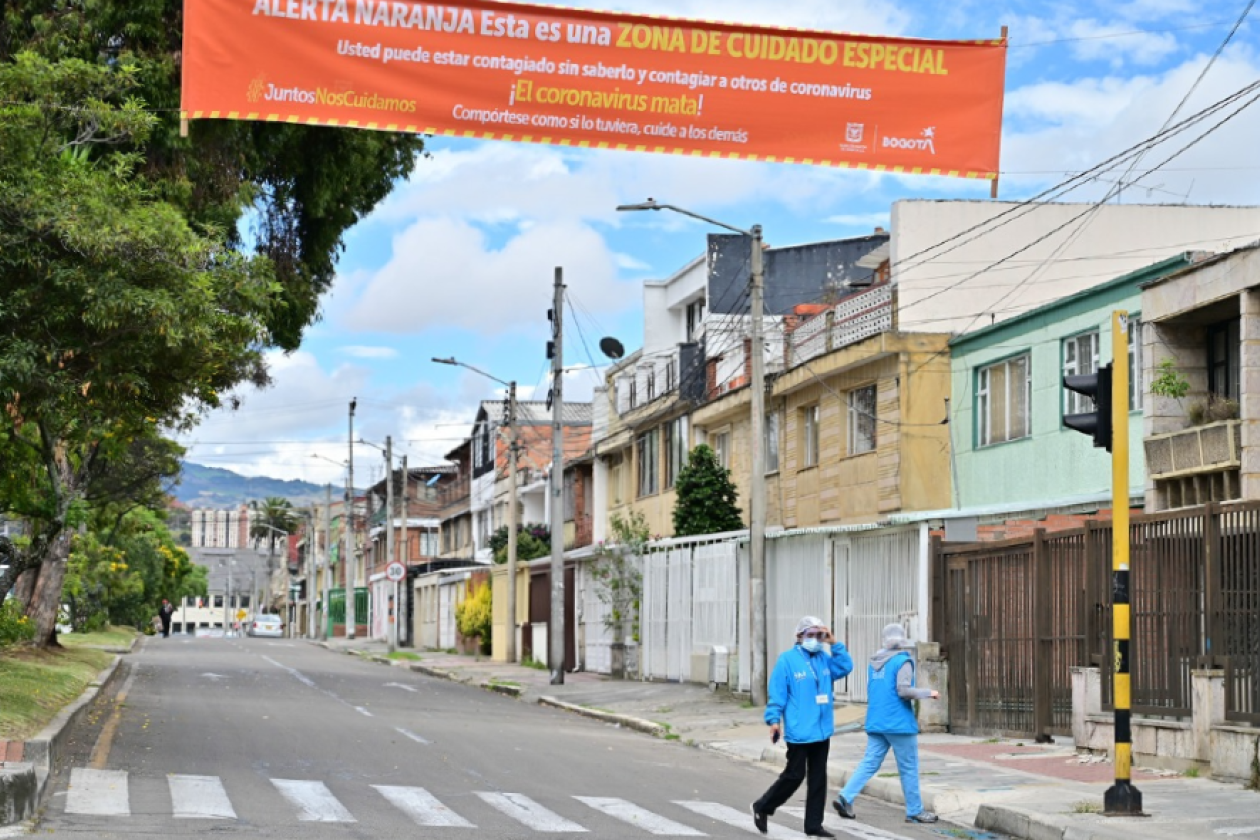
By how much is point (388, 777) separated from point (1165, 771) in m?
7.34

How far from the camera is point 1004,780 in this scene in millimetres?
16156

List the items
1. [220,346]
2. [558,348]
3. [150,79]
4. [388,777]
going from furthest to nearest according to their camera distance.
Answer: [558,348] → [150,79] → [220,346] → [388,777]

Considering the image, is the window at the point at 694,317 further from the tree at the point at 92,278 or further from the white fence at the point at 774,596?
the tree at the point at 92,278

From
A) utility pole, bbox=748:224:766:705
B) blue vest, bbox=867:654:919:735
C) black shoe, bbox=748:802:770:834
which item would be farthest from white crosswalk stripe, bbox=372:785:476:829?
utility pole, bbox=748:224:766:705

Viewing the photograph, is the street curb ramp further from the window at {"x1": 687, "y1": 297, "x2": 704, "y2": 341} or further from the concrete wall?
the window at {"x1": 687, "y1": 297, "x2": 704, "y2": 341}

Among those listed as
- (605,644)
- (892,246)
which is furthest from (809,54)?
(605,644)

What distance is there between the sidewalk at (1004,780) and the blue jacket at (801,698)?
2.05 metres

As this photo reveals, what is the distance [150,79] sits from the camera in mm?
20359

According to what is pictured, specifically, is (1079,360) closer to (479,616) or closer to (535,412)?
(479,616)

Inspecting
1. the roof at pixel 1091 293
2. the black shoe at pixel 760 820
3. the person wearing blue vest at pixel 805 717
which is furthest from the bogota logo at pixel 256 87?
the roof at pixel 1091 293

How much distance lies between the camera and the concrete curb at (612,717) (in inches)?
963

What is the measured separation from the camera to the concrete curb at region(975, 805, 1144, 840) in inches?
492

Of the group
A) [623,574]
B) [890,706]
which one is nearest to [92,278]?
[890,706]

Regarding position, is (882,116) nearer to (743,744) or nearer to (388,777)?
(388,777)
